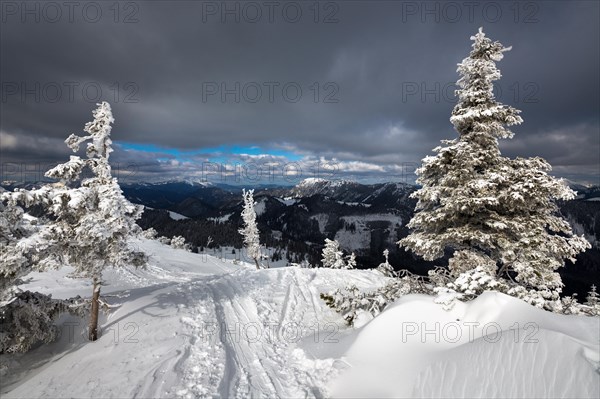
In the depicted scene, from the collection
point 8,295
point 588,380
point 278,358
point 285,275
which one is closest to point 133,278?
point 285,275

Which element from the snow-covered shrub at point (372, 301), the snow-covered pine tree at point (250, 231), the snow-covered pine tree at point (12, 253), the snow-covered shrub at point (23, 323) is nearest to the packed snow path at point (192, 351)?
the snow-covered shrub at point (23, 323)

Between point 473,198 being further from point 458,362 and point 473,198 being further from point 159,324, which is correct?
point 159,324

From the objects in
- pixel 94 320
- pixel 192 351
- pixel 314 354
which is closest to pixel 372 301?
pixel 314 354

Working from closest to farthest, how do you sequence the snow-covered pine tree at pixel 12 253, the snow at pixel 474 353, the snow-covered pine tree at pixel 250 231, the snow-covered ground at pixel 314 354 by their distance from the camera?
1. the snow at pixel 474 353
2. the snow-covered ground at pixel 314 354
3. the snow-covered pine tree at pixel 12 253
4. the snow-covered pine tree at pixel 250 231

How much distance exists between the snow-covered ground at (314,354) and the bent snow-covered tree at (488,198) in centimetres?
325

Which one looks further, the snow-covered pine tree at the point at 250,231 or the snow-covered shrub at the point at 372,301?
the snow-covered pine tree at the point at 250,231

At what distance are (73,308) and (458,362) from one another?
38.4ft

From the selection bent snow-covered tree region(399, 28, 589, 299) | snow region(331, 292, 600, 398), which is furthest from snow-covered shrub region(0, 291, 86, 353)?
bent snow-covered tree region(399, 28, 589, 299)

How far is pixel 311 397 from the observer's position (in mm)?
7023

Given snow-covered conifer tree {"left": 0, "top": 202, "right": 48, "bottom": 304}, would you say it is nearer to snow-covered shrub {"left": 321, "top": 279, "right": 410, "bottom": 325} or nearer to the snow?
the snow

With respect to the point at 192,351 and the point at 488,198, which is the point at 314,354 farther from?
the point at 488,198

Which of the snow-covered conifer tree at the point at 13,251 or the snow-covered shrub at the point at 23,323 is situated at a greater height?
the snow-covered conifer tree at the point at 13,251

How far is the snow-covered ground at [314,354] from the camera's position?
5145 mm

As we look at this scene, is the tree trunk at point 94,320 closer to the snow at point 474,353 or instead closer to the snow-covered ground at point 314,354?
the snow-covered ground at point 314,354
